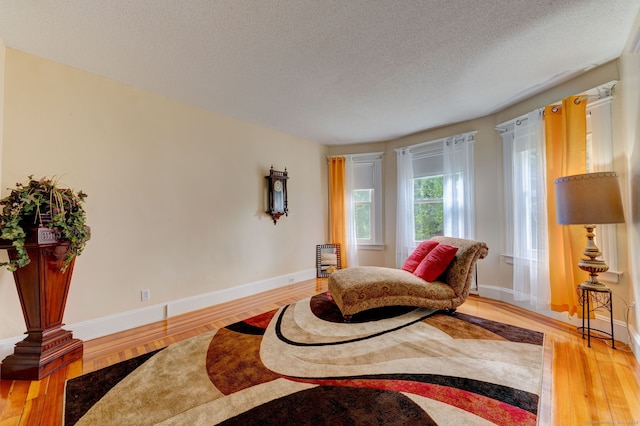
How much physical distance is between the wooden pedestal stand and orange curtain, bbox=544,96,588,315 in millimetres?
4491

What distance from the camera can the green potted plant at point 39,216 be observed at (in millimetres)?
1768

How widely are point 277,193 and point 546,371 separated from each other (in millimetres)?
3563

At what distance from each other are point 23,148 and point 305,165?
3.41 metres

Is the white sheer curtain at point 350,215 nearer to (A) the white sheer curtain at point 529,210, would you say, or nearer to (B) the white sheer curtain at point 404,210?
(B) the white sheer curtain at point 404,210

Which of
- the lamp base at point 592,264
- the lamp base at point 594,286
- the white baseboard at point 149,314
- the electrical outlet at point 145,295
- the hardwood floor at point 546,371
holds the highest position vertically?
the lamp base at point 592,264

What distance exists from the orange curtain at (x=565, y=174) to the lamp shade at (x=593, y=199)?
50cm

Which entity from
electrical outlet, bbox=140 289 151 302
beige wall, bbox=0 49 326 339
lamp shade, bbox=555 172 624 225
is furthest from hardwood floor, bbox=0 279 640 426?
lamp shade, bbox=555 172 624 225

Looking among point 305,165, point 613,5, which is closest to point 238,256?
point 305,165

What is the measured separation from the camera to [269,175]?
4.10 m

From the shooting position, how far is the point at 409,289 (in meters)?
2.81

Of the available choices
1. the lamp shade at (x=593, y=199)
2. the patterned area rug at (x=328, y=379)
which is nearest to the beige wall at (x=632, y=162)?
the lamp shade at (x=593, y=199)

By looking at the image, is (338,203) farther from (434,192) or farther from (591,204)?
(591,204)

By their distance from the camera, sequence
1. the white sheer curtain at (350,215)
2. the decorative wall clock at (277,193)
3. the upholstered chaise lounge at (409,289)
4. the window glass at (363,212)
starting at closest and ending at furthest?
the upholstered chaise lounge at (409,289) → the decorative wall clock at (277,193) → the white sheer curtain at (350,215) → the window glass at (363,212)

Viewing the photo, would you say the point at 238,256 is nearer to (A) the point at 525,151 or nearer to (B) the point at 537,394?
(B) the point at 537,394
